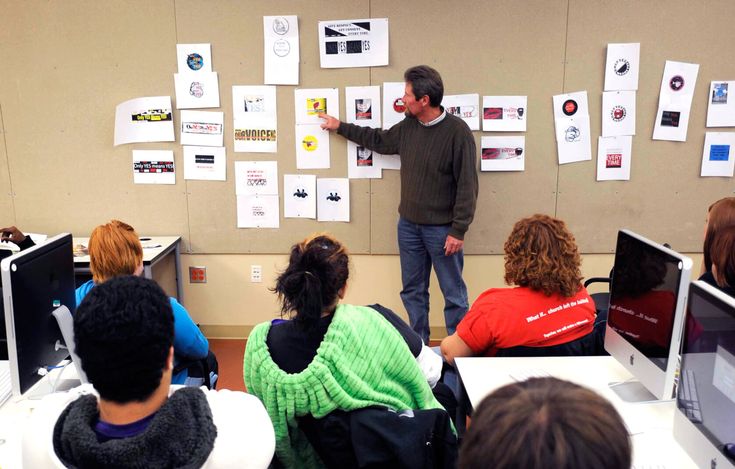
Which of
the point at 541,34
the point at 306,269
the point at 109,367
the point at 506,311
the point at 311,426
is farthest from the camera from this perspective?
the point at 541,34

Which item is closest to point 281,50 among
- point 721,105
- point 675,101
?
point 675,101

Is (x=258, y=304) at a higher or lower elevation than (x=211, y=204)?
lower

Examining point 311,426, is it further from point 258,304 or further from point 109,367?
point 258,304

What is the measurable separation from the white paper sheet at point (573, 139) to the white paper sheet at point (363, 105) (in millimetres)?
1131

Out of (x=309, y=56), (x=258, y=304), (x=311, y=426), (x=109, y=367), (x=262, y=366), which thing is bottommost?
(x=258, y=304)

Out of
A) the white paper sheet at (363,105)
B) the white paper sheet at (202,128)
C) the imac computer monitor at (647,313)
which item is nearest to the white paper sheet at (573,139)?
the white paper sheet at (363,105)

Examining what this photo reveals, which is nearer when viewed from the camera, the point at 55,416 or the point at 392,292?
the point at 55,416

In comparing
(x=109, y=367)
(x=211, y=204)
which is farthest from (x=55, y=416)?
(x=211, y=204)

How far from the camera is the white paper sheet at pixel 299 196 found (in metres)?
3.63

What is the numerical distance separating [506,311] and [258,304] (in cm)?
228

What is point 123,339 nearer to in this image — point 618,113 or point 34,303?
point 34,303

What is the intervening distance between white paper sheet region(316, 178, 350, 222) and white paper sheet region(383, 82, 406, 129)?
471 millimetres

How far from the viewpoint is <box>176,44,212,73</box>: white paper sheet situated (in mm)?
3479

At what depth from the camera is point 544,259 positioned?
76.4 inches
